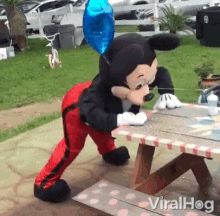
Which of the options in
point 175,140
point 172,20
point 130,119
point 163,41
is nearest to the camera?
point 175,140

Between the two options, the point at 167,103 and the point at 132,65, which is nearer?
the point at 132,65

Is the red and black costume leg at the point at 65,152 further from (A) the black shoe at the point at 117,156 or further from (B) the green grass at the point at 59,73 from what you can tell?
(B) the green grass at the point at 59,73

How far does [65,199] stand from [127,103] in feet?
2.98

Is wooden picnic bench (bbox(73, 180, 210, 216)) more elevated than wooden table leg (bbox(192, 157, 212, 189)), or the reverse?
wooden picnic bench (bbox(73, 180, 210, 216))

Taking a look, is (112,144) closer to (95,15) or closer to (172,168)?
(172,168)

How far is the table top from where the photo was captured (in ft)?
8.30

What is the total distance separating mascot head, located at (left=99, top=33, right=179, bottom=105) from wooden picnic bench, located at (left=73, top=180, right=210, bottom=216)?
63 cm

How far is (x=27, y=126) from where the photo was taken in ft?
17.7

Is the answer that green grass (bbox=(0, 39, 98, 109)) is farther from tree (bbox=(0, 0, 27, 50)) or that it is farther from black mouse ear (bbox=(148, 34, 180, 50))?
black mouse ear (bbox=(148, 34, 180, 50))

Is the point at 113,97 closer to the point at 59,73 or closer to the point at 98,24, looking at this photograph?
the point at 98,24

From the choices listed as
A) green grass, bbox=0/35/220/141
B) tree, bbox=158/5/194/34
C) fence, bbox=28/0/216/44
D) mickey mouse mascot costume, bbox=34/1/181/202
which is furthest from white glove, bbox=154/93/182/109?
tree, bbox=158/5/194/34

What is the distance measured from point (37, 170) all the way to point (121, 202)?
1.62 m

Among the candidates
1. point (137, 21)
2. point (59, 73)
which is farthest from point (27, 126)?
point (137, 21)

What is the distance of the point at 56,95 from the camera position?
697 centimetres
